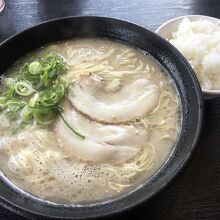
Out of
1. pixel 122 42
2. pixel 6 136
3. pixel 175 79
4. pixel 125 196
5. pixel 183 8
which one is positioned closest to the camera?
pixel 125 196

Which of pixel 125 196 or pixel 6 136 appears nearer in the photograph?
pixel 125 196

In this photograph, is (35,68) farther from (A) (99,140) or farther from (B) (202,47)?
(B) (202,47)

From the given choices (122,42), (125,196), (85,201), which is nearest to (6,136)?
(85,201)

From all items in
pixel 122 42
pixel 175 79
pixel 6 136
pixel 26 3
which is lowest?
pixel 6 136

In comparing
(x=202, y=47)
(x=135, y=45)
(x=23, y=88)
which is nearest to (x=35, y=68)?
(x=23, y=88)

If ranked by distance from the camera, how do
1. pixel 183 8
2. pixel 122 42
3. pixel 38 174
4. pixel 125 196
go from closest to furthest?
pixel 125 196
pixel 38 174
pixel 122 42
pixel 183 8

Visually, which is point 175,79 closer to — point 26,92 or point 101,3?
point 26,92
